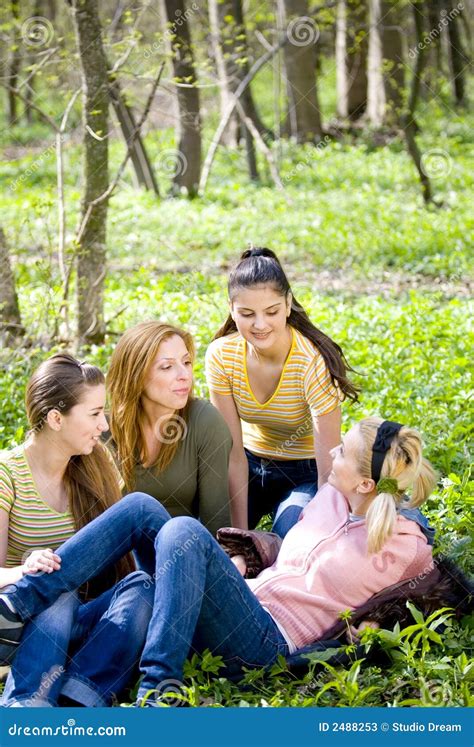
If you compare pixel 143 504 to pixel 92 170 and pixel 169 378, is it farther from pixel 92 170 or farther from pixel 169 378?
pixel 92 170

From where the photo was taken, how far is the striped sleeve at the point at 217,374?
13.0ft

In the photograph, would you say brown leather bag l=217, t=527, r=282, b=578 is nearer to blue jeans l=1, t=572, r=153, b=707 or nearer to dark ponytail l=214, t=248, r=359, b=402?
blue jeans l=1, t=572, r=153, b=707

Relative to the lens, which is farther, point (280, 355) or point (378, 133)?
point (378, 133)

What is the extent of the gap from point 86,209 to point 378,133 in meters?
10.3

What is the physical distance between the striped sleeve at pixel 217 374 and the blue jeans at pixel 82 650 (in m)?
1.10

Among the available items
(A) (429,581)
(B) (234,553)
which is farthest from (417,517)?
(B) (234,553)

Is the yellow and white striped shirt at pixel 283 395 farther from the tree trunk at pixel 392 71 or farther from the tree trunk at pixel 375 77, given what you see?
the tree trunk at pixel 375 77

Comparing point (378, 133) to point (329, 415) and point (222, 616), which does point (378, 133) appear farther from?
point (222, 616)

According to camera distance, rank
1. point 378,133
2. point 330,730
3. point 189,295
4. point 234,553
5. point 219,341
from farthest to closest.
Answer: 1. point 378,133
2. point 189,295
3. point 219,341
4. point 234,553
5. point 330,730

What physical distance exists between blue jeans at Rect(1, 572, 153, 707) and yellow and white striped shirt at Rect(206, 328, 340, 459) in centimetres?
110

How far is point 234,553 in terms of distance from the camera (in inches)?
133

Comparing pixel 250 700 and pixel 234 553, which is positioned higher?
pixel 234 553

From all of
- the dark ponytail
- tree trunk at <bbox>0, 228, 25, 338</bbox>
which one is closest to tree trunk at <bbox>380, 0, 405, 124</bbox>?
tree trunk at <bbox>0, 228, 25, 338</bbox>

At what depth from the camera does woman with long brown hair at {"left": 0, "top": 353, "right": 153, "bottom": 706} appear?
2.89 metres
